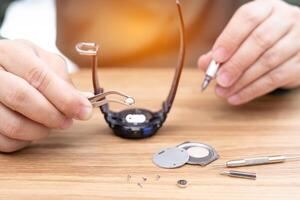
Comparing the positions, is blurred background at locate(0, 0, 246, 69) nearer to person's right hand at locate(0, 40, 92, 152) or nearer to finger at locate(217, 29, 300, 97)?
finger at locate(217, 29, 300, 97)

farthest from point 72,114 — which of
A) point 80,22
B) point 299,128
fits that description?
point 80,22

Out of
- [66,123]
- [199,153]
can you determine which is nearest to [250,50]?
[199,153]

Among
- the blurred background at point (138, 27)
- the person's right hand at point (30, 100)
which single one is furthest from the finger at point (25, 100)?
the blurred background at point (138, 27)

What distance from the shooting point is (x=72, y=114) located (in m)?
0.69

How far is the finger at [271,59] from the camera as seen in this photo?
2.74 ft

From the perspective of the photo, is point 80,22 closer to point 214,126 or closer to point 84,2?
point 84,2

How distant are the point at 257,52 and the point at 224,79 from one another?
0.07 meters

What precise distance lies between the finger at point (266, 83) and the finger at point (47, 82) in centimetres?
29

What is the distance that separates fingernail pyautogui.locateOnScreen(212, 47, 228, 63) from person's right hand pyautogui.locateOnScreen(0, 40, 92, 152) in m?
0.24

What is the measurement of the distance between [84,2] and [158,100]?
43cm

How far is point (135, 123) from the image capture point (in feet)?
2.45

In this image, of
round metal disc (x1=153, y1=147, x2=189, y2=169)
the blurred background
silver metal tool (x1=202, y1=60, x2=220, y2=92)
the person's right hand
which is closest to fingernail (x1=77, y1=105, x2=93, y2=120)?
the person's right hand

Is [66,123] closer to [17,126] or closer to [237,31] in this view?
[17,126]

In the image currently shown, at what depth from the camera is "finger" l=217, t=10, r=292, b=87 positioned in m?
0.82
